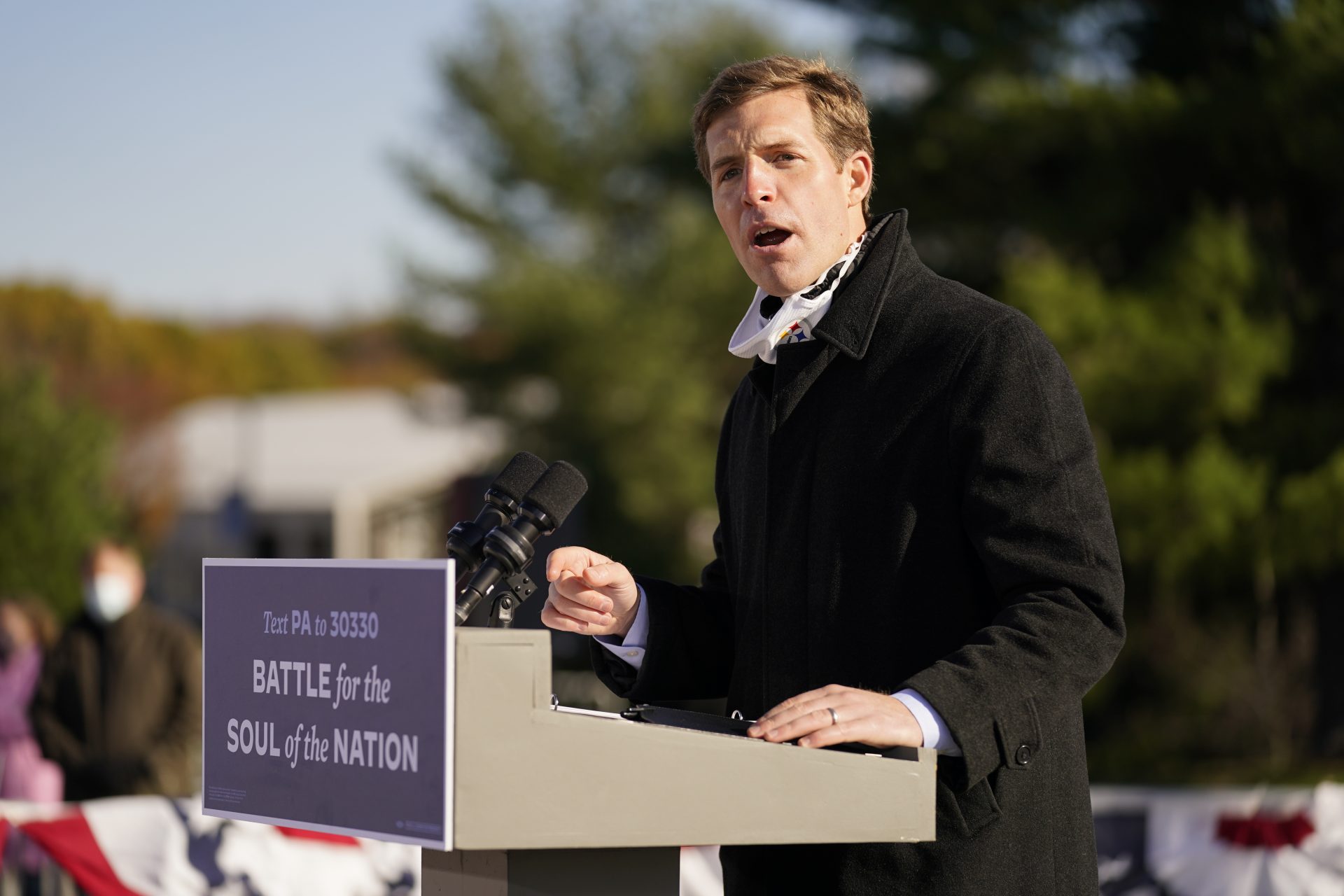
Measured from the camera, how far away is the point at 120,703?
24.4 ft

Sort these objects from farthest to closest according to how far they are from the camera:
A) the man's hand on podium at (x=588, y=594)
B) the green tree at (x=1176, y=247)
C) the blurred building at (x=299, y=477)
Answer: the blurred building at (x=299, y=477) < the green tree at (x=1176, y=247) < the man's hand on podium at (x=588, y=594)

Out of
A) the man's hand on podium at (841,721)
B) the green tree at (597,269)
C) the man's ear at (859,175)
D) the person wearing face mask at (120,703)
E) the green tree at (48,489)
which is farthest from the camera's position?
the green tree at (597,269)

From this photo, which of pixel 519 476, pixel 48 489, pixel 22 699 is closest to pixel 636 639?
pixel 519 476

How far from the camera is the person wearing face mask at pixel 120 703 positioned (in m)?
7.36

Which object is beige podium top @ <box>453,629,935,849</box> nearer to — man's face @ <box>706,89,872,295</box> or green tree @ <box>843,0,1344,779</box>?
man's face @ <box>706,89,872,295</box>

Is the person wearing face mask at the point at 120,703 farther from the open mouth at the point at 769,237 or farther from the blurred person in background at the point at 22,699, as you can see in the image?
the open mouth at the point at 769,237

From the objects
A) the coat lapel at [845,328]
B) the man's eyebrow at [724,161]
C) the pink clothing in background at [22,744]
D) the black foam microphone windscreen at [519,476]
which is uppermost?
the man's eyebrow at [724,161]

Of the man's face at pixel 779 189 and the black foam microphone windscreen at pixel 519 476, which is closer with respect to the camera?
the black foam microphone windscreen at pixel 519 476

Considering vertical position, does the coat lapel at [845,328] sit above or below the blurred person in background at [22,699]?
above

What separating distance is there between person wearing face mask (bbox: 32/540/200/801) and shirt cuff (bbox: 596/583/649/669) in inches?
207

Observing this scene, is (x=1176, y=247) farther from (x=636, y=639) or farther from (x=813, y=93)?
(x=636, y=639)

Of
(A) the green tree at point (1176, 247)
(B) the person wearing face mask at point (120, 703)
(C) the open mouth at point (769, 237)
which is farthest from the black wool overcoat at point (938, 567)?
(A) the green tree at point (1176, 247)

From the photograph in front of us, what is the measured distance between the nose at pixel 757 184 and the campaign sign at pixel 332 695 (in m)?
0.88

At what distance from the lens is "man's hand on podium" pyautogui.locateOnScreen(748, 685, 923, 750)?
1812 mm
